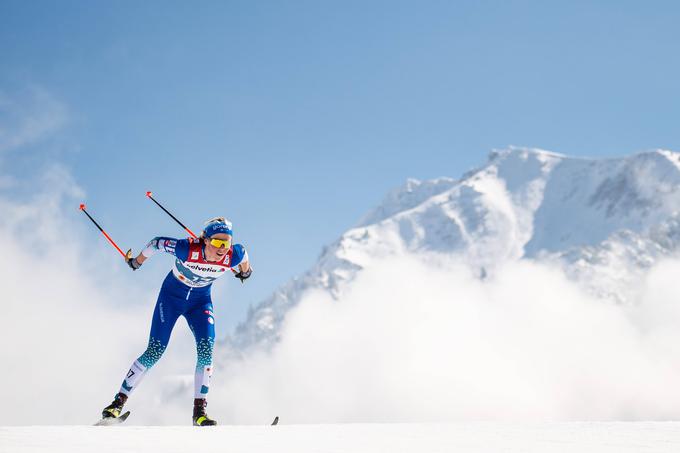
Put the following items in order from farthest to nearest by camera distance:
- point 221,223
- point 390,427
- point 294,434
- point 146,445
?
point 221,223, point 390,427, point 294,434, point 146,445

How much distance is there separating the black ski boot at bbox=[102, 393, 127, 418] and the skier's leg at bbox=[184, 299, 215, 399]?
913 mm

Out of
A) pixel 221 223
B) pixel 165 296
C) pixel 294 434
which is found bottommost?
pixel 294 434

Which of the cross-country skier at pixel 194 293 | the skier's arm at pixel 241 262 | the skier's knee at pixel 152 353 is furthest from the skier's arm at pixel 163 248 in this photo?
the skier's knee at pixel 152 353

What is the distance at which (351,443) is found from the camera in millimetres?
5793

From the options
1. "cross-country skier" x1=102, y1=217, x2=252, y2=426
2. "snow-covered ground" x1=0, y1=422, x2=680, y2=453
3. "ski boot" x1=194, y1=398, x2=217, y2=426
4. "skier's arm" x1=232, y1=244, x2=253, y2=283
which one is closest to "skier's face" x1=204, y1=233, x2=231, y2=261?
"cross-country skier" x1=102, y1=217, x2=252, y2=426

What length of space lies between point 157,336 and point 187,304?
0.56 m

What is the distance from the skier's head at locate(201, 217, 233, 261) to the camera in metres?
9.03

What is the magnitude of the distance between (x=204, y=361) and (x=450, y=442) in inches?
164

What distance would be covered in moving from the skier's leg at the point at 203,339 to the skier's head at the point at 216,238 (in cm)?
71

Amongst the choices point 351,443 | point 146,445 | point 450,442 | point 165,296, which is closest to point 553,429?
point 450,442

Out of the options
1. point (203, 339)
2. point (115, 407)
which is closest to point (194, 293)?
point (203, 339)

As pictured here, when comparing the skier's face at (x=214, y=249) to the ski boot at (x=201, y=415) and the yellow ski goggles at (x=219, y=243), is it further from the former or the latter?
the ski boot at (x=201, y=415)

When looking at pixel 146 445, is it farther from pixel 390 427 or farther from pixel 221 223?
pixel 221 223

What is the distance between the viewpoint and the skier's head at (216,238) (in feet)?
29.6
